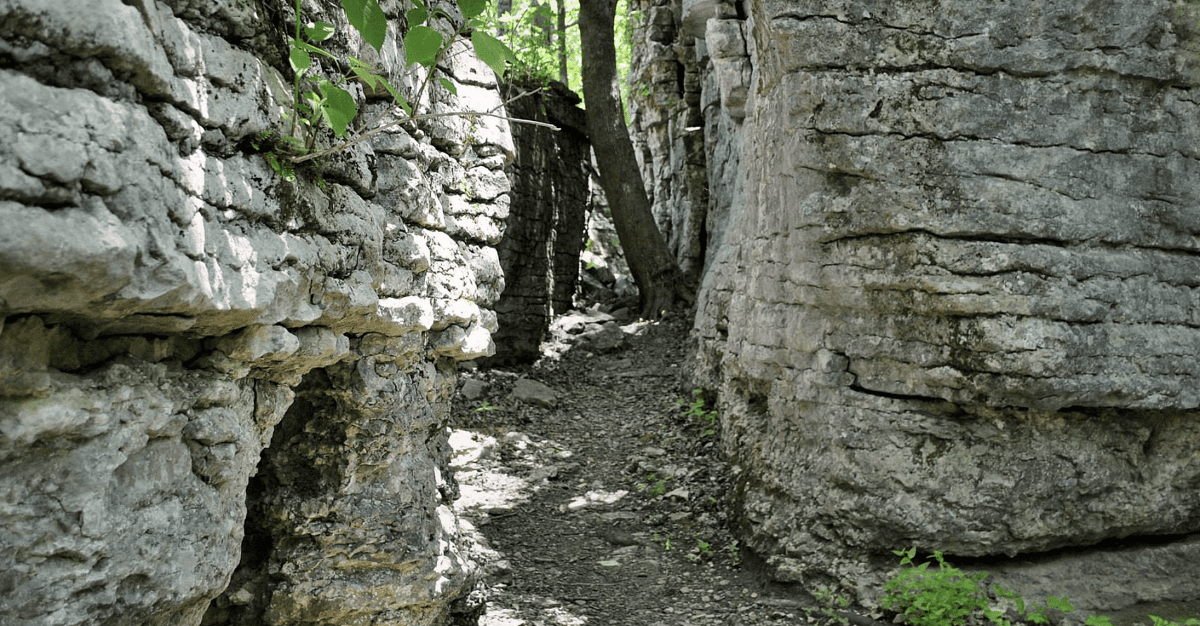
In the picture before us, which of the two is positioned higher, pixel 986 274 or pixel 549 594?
pixel 986 274

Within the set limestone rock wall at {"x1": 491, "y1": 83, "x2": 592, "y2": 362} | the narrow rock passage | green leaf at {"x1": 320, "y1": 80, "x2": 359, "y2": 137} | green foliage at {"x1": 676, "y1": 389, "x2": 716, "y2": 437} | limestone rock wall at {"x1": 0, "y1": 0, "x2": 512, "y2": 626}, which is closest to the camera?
limestone rock wall at {"x1": 0, "y1": 0, "x2": 512, "y2": 626}

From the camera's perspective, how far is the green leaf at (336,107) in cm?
270

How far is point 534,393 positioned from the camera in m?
9.32

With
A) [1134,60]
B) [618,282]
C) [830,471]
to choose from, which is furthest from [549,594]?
[618,282]

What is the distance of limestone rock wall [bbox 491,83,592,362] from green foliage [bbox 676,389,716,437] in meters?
2.63

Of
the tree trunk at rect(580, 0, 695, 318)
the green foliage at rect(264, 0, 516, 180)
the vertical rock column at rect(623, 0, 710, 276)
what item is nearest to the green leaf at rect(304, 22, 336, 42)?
the green foliage at rect(264, 0, 516, 180)

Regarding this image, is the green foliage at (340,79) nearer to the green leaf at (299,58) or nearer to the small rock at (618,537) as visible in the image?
the green leaf at (299,58)

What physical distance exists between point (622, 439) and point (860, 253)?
12.7 ft

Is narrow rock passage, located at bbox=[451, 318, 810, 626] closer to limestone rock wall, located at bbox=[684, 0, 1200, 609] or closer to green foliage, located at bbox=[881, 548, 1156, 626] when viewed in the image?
green foliage, located at bbox=[881, 548, 1156, 626]

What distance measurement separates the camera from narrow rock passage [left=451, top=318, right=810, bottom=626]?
534cm

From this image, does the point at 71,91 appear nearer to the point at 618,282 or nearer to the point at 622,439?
the point at 622,439

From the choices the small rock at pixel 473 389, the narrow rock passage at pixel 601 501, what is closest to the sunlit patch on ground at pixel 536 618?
the narrow rock passage at pixel 601 501

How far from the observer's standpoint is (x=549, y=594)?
5430 millimetres

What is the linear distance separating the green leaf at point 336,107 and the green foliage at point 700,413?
18.4 ft
